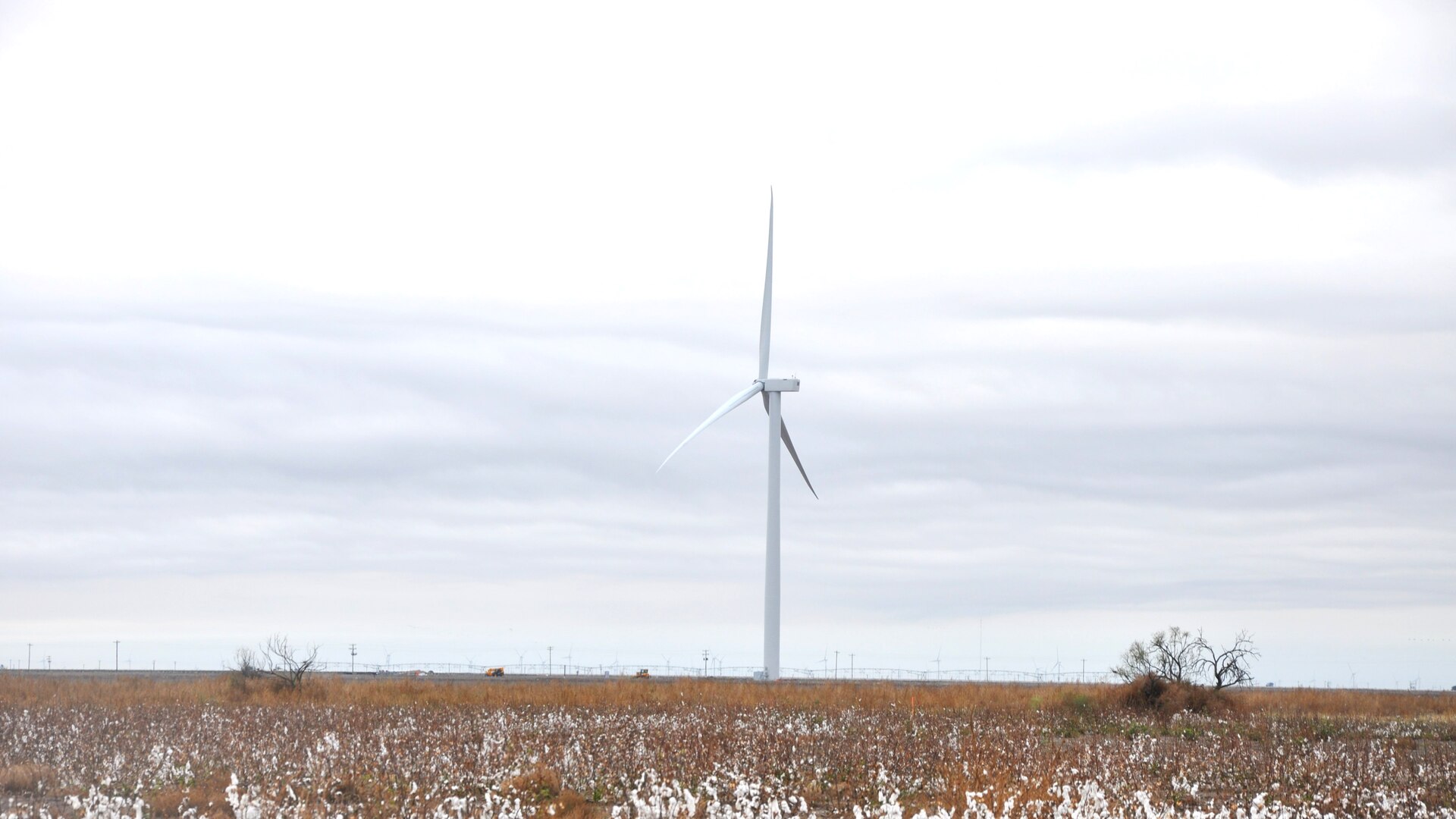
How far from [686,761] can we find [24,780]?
31.5 feet

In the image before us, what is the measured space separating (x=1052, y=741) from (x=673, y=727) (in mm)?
7426

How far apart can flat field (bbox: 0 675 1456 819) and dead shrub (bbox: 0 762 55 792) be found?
38mm

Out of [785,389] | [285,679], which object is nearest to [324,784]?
[285,679]

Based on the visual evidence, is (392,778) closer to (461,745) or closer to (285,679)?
(461,745)

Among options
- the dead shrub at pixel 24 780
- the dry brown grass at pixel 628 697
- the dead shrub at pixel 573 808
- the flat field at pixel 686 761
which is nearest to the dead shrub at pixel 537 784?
the flat field at pixel 686 761

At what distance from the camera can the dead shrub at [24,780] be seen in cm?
1822

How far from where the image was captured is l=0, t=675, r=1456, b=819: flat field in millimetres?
15383

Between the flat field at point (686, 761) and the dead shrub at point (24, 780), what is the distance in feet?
0.12

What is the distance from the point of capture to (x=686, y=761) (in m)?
19.7

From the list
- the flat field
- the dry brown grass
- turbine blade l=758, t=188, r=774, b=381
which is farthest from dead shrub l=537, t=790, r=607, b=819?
turbine blade l=758, t=188, r=774, b=381

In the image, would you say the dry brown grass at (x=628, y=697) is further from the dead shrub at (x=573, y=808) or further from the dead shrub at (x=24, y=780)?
the dead shrub at (x=573, y=808)

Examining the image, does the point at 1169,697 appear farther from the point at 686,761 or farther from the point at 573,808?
the point at 573,808

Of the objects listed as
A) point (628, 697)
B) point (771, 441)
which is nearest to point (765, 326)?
point (771, 441)

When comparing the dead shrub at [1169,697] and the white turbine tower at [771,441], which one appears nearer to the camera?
the dead shrub at [1169,697]
